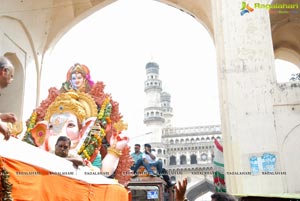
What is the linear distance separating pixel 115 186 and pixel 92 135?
6.99 feet

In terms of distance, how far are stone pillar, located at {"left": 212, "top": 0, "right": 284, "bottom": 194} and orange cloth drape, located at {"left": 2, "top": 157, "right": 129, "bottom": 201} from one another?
4.45 m

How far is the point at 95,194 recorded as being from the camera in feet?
12.6

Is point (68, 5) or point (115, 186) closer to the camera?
point (115, 186)

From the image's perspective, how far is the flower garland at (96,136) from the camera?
6.34 metres

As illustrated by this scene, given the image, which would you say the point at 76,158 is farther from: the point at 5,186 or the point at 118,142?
the point at 118,142

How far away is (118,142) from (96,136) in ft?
1.45

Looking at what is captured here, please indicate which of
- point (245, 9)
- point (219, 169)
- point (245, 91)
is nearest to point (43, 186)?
point (245, 91)

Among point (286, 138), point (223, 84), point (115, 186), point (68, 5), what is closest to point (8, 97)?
point (68, 5)

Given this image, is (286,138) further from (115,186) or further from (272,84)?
(115,186)

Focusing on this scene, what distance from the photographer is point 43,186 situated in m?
3.03

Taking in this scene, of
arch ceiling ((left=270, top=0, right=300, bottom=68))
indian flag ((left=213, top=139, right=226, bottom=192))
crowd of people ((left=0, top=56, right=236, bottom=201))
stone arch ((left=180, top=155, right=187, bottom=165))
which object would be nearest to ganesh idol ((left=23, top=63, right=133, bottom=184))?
crowd of people ((left=0, top=56, right=236, bottom=201))

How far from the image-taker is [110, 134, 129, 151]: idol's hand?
262 inches

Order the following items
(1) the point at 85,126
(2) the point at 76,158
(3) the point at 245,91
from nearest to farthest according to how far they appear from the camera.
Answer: (2) the point at 76,158 < (1) the point at 85,126 < (3) the point at 245,91

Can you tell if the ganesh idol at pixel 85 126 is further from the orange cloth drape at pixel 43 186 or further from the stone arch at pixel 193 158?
the stone arch at pixel 193 158
